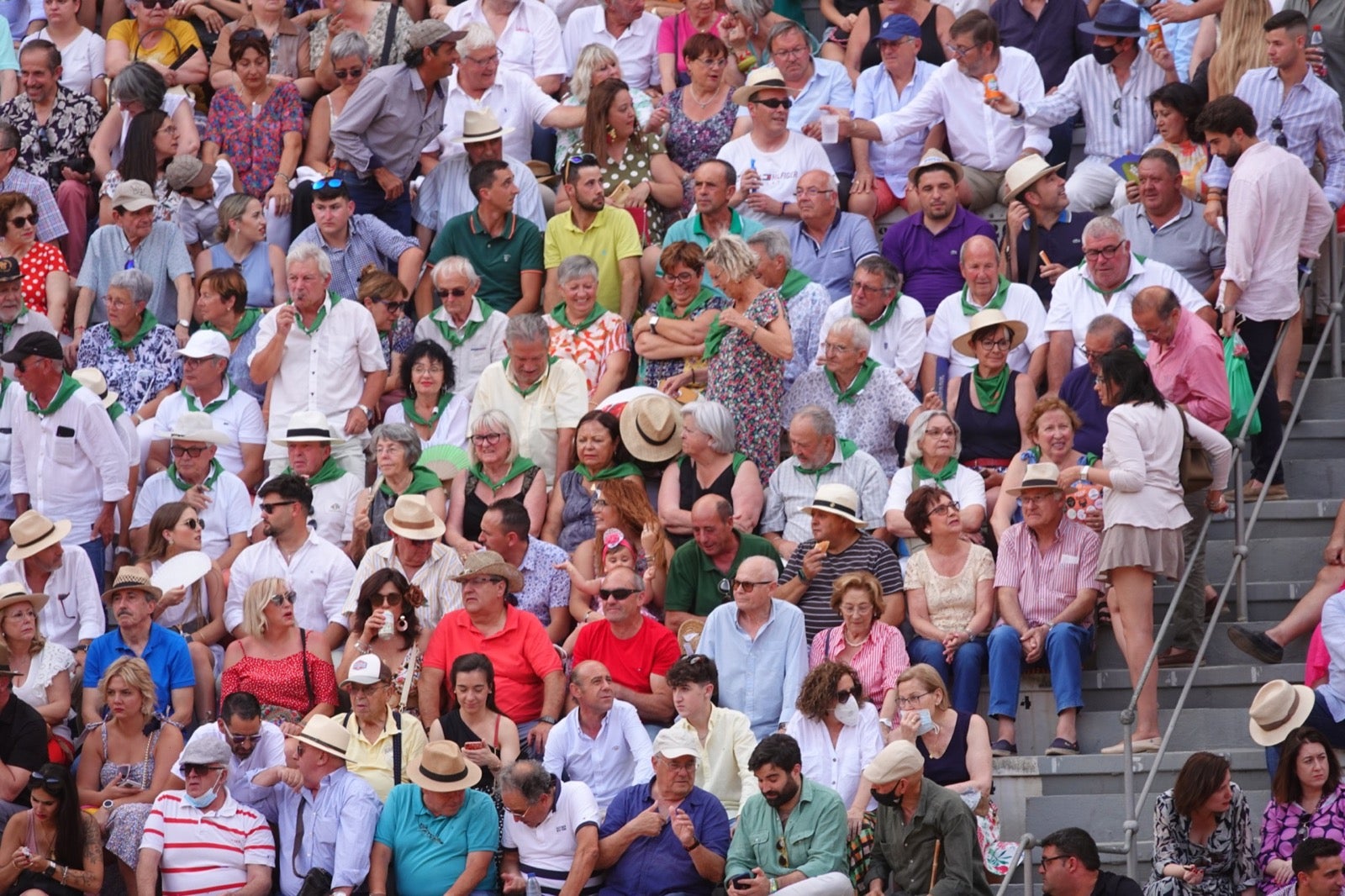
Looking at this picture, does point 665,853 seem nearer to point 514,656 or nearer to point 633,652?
point 633,652

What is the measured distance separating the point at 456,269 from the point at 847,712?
165 inches

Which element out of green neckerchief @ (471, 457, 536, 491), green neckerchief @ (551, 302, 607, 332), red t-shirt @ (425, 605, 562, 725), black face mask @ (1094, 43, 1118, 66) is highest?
black face mask @ (1094, 43, 1118, 66)

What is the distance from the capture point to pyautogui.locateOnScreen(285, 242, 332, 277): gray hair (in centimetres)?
1338

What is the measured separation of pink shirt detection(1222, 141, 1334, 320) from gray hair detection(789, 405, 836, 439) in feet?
7.28

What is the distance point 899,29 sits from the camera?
14703mm

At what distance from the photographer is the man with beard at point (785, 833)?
988cm

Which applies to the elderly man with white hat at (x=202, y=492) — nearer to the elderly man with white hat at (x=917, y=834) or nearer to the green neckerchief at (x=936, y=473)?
the green neckerchief at (x=936, y=473)

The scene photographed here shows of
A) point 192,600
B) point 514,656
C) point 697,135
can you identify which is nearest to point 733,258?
point 697,135

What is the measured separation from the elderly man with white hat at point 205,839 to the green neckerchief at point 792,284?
4.28 m

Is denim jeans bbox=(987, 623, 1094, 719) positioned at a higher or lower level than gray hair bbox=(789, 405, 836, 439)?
lower

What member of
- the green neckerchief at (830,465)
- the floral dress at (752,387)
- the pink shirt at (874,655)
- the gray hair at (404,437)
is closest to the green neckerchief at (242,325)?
the gray hair at (404,437)

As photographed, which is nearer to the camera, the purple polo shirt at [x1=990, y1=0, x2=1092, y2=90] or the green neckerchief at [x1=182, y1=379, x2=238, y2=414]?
the green neckerchief at [x1=182, y1=379, x2=238, y2=414]

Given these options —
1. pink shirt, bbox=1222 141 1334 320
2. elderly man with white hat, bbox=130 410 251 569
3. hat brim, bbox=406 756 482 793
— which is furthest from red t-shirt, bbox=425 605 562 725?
pink shirt, bbox=1222 141 1334 320

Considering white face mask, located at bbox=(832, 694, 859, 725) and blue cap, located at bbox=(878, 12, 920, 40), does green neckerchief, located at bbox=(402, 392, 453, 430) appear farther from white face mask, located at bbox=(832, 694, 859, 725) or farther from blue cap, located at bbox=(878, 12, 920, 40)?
blue cap, located at bbox=(878, 12, 920, 40)
